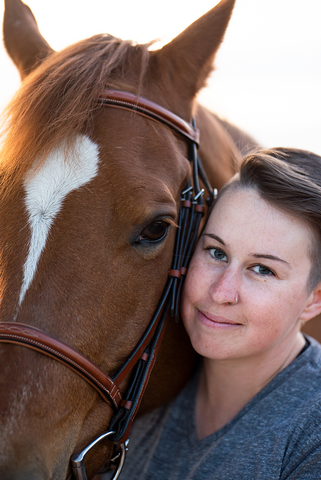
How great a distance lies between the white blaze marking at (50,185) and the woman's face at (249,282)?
0.60 m

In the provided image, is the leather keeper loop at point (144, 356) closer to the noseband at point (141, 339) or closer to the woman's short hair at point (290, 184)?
the noseband at point (141, 339)

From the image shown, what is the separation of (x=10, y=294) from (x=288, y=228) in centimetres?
103

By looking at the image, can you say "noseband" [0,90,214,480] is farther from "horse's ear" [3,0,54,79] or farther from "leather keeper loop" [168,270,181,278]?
"horse's ear" [3,0,54,79]

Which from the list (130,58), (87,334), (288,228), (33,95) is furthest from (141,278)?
(130,58)

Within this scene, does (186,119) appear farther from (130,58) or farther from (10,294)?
(10,294)

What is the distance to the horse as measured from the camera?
1190 mm

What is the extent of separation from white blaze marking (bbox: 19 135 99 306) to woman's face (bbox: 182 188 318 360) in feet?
1.96

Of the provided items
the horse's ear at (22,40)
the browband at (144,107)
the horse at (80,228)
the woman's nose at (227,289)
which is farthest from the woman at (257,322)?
the horse's ear at (22,40)

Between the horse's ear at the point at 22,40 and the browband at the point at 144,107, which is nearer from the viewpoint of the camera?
the browband at the point at 144,107

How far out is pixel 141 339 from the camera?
58.2 inches

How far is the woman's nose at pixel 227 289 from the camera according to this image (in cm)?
148

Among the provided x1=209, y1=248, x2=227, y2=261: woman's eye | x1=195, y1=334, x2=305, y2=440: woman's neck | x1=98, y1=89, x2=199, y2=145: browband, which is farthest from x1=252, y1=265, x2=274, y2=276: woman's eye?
x1=98, y1=89, x2=199, y2=145: browband

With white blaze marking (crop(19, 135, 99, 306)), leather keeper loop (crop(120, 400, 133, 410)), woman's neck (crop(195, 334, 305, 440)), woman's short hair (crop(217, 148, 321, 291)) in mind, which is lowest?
woman's neck (crop(195, 334, 305, 440))

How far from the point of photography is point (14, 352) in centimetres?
119
